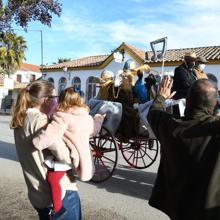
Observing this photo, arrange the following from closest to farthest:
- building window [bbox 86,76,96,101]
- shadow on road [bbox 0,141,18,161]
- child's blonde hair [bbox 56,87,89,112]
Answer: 1. child's blonde hair [bbox 56,87,89,112]
2. shadow on road [bbox 0,141,18,161]
3. building window [bbox 86,76,96,101]

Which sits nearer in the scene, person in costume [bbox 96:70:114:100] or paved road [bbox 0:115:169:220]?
paved road [bbox 0:115:169:220]

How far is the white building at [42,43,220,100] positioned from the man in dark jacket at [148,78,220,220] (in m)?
26.0

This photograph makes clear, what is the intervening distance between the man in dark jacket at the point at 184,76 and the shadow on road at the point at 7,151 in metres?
4.64

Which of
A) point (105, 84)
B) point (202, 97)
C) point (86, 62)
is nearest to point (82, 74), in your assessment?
point (86, 62)

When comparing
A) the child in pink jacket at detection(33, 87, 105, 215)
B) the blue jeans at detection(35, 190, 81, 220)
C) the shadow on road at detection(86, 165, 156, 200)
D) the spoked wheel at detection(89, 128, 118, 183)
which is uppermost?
the child in pink jacket at detection(33, 87, 105, 215)

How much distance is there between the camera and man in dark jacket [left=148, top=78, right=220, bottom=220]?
2.80 meters

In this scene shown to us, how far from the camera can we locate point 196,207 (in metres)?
2.86

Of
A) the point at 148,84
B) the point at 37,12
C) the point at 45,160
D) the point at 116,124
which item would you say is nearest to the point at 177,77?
the point at 148,84

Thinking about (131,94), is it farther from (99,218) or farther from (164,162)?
(164,162)

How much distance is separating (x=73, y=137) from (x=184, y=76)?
3.70m

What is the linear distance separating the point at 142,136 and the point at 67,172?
4461 mm

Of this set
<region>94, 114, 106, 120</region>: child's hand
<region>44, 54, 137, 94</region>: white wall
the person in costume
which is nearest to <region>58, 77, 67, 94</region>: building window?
<region>44, 54, 137, 94</region>: white wall

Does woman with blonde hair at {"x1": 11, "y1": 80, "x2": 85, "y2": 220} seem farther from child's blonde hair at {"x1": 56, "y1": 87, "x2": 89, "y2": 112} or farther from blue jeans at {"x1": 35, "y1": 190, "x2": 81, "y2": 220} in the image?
child's blonde hair at {"x1": 56, "y1": 87, "x2": 89, "y2": 112}

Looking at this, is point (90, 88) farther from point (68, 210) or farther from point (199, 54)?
point (68, 210)
